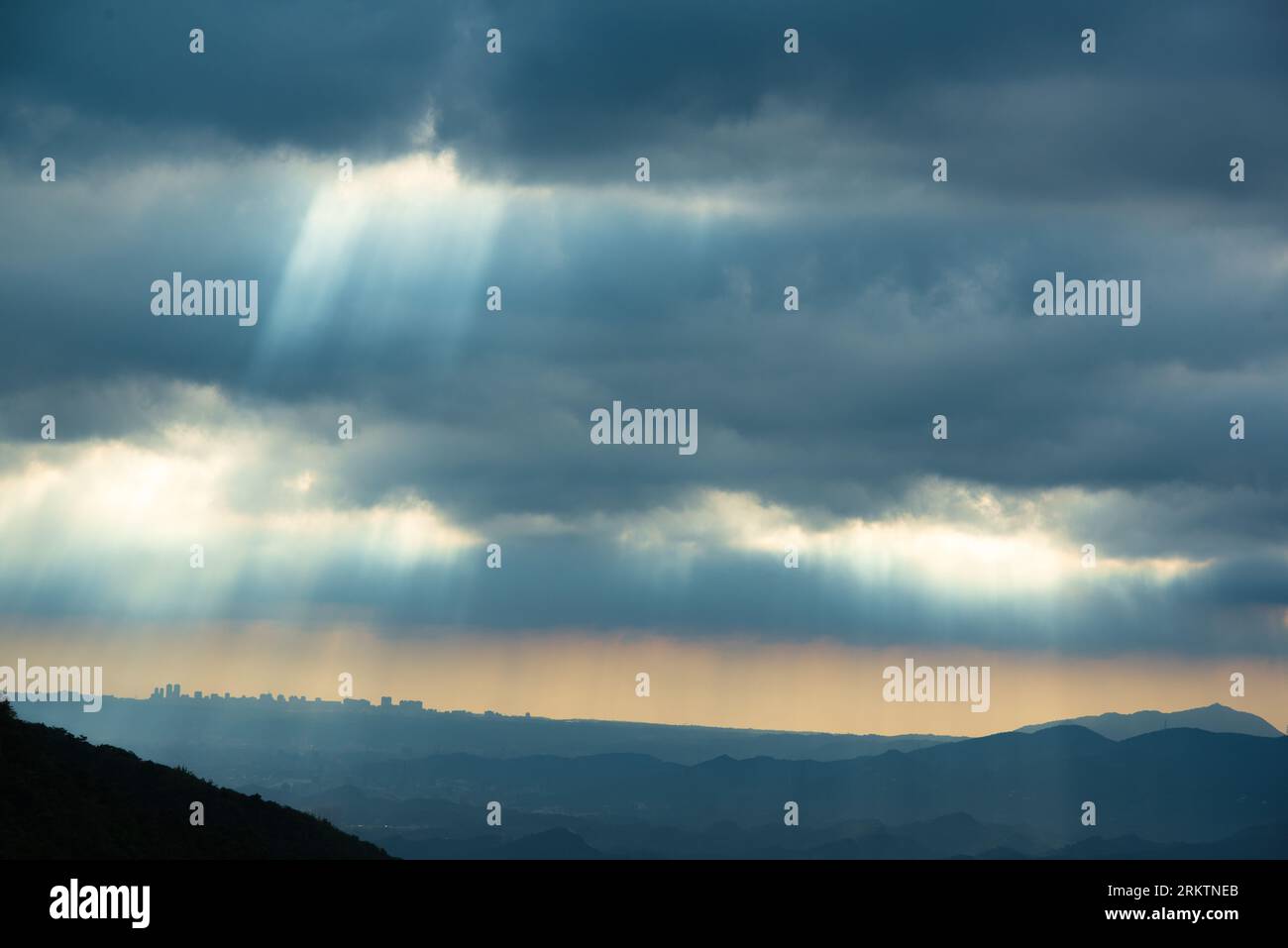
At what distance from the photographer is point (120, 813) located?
82.1 m

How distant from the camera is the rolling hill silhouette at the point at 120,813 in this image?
243 ft

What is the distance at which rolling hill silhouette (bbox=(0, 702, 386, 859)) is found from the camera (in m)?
74.0
